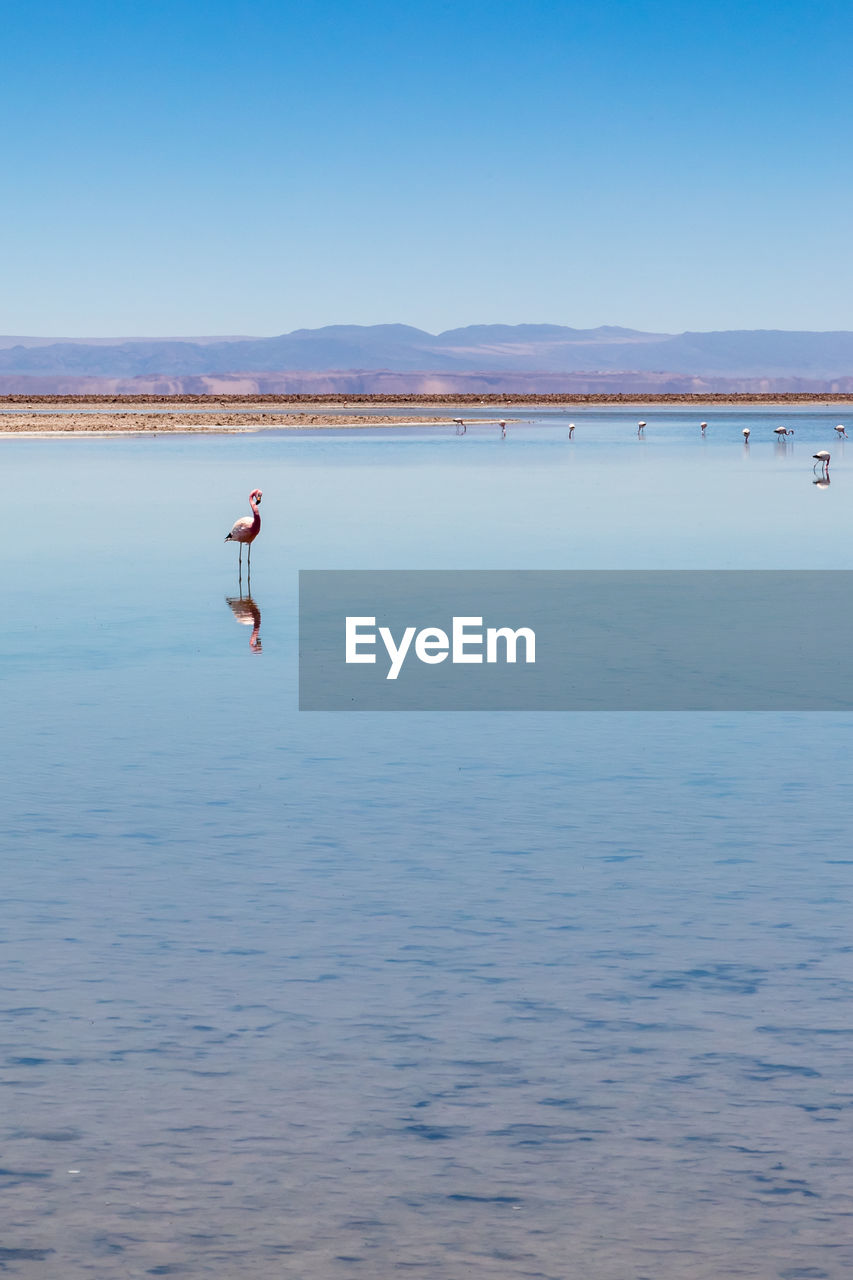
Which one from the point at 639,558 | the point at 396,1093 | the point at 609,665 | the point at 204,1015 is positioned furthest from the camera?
the point at 639,558

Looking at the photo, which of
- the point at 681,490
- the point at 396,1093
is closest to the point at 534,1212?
the point at 396,1093

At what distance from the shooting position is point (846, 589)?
61.5ft

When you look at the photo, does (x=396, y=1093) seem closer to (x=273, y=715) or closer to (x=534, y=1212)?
(x=534, y=1212)

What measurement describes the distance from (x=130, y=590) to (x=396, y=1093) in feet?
45.7

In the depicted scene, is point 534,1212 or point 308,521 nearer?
point 534,1212

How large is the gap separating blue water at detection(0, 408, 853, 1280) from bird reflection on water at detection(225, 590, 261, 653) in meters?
0.90

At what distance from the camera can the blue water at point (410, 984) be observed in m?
4.74

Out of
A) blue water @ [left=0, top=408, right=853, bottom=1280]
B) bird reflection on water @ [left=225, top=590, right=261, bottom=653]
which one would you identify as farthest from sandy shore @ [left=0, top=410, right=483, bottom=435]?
blue water @ [left=0, top=408, right=853, bottom=1280]

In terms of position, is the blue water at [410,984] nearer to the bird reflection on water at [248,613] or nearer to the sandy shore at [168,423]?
the bird reflection on water at [248,613]

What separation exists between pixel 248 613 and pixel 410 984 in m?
11.0

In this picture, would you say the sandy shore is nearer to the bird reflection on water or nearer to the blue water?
the bird reflection on water

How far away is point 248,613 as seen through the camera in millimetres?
17297

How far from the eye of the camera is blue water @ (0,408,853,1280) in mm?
4738

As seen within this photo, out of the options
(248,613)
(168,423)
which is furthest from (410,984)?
(168,423)
